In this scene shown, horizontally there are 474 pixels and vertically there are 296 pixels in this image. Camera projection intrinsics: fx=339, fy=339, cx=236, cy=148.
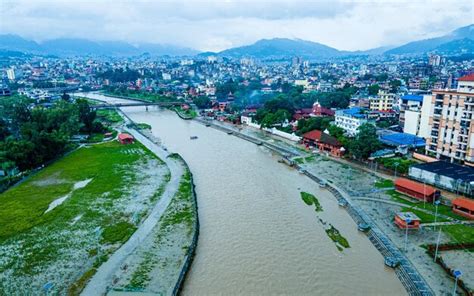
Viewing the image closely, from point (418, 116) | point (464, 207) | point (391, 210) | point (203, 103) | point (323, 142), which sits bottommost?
point (391, 210)

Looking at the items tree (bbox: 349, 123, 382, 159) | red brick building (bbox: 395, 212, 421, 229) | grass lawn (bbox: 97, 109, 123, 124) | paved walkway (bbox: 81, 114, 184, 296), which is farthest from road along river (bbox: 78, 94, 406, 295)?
grass lawn (bbox: 97, 109, 123, 124)

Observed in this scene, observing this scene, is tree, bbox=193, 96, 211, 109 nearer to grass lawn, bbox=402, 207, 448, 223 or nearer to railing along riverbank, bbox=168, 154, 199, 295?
railing along riverbank, bbox=168, 154, 199, 295

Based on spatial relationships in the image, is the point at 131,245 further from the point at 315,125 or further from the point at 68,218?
the point at 315,125

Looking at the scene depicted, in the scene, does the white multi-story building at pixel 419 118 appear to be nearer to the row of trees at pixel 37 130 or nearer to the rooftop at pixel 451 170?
the rooftop at pixel 451 170

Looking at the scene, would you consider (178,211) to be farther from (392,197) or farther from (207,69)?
(207,69)

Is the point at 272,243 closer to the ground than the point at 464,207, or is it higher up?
closer to the ground

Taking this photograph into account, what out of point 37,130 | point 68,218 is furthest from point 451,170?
point 37,130

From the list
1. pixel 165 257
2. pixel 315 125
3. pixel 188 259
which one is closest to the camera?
pixel 188 259
